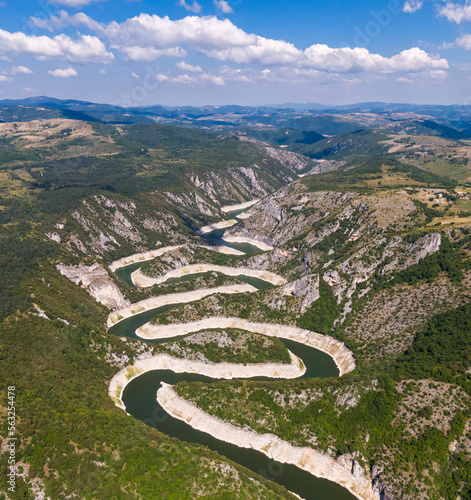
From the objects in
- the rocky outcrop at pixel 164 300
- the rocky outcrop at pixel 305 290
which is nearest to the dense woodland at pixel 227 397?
the rocky outcrop at pixel 305 290

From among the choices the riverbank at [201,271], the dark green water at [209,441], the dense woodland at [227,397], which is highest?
the dense woodland at [227,397]

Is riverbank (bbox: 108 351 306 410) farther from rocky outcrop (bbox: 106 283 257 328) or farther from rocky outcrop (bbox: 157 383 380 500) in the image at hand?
rocky outcrop (bbox: 106 283 257 328)

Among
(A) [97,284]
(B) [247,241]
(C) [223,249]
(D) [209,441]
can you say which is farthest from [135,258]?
(D) [209,441]

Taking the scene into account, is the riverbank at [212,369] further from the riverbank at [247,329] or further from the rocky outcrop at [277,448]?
the riverbank at [247,329]

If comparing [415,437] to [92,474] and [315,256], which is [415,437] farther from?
[315,256]

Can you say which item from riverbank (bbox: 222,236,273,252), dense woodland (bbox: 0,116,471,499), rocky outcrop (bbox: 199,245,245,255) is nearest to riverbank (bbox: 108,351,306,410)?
dense woodland (bbox: 0,116,471,499)
